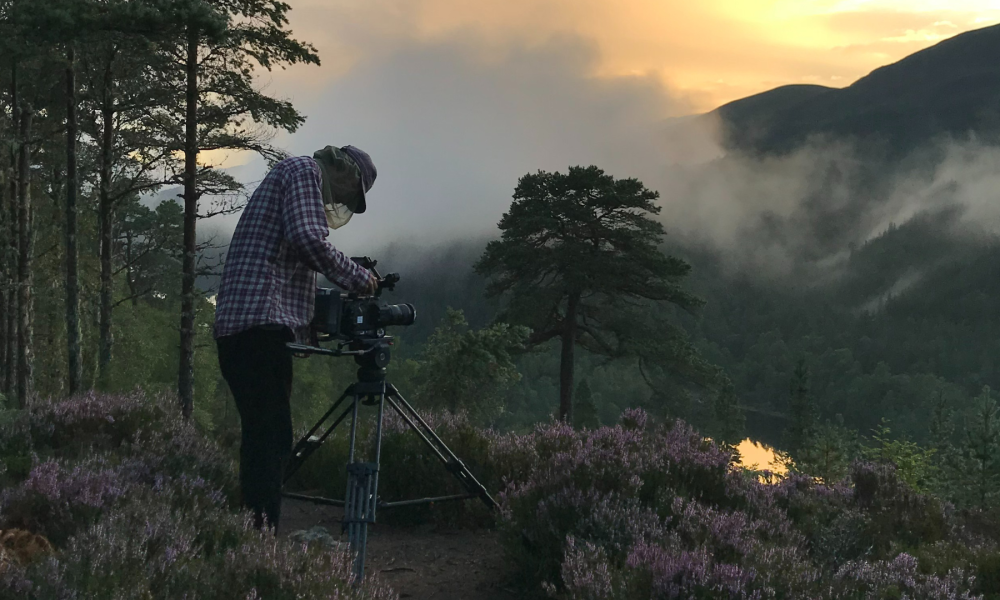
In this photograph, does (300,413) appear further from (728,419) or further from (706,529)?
(728,419)

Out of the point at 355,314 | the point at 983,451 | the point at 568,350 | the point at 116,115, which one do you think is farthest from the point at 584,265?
the point at 355,314

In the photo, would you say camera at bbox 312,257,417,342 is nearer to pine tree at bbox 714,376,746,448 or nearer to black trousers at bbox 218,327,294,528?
black trousers at bbox 218,327,294,528

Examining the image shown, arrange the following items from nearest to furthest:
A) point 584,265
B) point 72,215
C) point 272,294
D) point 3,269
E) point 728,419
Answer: point 272,294, point 72,215, point 3,269, point 584,265, point 728,419

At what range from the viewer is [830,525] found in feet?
16.8

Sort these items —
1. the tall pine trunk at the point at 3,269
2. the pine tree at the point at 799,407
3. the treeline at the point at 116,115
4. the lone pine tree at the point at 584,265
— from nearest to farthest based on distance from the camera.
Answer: the treeline at the point at 116,115 < the tall pine trunk at the point at 3,269 < the lone pine tree at the point at 584,265 < the pine tree at the point at 799,407

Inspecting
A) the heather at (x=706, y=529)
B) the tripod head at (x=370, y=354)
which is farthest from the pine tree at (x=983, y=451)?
the tripod head at (x=370, y=354)

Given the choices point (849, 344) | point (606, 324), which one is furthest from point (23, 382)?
point (849, 344)

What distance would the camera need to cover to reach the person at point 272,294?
13.4ft

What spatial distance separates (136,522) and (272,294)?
1258mm

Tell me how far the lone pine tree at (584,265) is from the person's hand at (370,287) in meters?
27.7

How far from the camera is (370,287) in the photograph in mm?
4289

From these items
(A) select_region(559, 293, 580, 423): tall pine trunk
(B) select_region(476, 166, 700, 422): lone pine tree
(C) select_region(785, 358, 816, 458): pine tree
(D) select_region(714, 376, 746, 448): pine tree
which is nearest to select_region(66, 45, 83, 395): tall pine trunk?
(B) select_region(476, 166, 700, 422): lone pine tree

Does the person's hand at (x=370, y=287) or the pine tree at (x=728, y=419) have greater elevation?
the person's hand at (x=370, y=287)

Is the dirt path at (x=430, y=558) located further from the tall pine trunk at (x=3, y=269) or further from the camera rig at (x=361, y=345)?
the tall pine trunk at (x=3, y=269)
